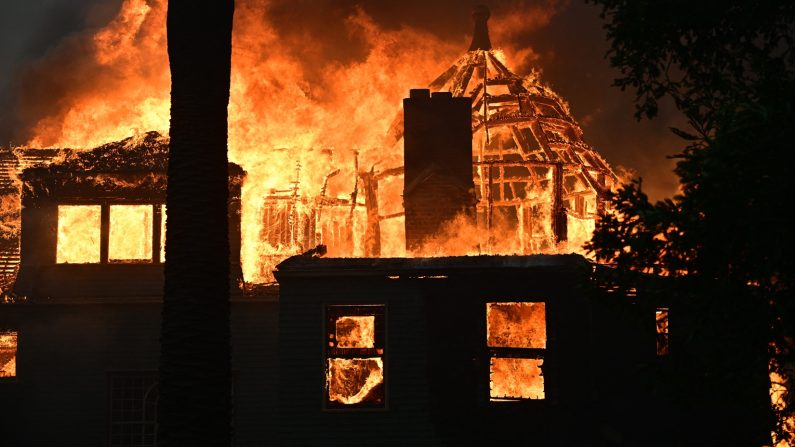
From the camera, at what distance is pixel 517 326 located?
1570 cm

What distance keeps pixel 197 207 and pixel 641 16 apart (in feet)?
18.9

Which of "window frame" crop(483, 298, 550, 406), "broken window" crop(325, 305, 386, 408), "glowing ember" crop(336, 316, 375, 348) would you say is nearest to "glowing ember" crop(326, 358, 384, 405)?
"broken window" crop(325, 305, 386, 408)

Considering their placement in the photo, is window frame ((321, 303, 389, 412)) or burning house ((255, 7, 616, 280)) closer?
window frame ((321, 303, 389, 412))

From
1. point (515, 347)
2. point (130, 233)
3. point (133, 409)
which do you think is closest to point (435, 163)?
point (515, 347)

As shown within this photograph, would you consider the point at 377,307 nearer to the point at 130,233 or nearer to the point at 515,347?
the point at 515,347

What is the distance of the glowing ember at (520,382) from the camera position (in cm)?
1559

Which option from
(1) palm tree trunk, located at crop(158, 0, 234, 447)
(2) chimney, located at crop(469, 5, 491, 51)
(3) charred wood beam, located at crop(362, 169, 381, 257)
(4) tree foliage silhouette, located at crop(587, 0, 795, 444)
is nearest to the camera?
(4) tree foliage silhouette, located at crop(587, 0, 795, 444)

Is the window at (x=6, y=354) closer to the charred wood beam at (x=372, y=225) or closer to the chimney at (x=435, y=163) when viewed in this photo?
the charred wood beam at (x=372, y=225)

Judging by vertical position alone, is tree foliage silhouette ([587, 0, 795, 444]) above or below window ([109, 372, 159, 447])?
above

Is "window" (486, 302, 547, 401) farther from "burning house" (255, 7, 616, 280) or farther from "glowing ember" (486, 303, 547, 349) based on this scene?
"burning house" (255, 7, 616, 280)

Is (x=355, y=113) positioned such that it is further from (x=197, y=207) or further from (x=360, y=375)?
(x=197, y=207)

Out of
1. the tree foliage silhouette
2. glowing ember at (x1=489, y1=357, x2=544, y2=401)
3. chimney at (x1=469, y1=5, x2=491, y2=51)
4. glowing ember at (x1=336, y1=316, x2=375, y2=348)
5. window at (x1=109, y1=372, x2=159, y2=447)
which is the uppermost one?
chimney at (x1=469, y1=5, x2=491, y2=51)

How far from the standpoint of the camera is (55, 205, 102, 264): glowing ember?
68.1 ft

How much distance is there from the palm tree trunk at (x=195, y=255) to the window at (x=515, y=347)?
5.82 m
